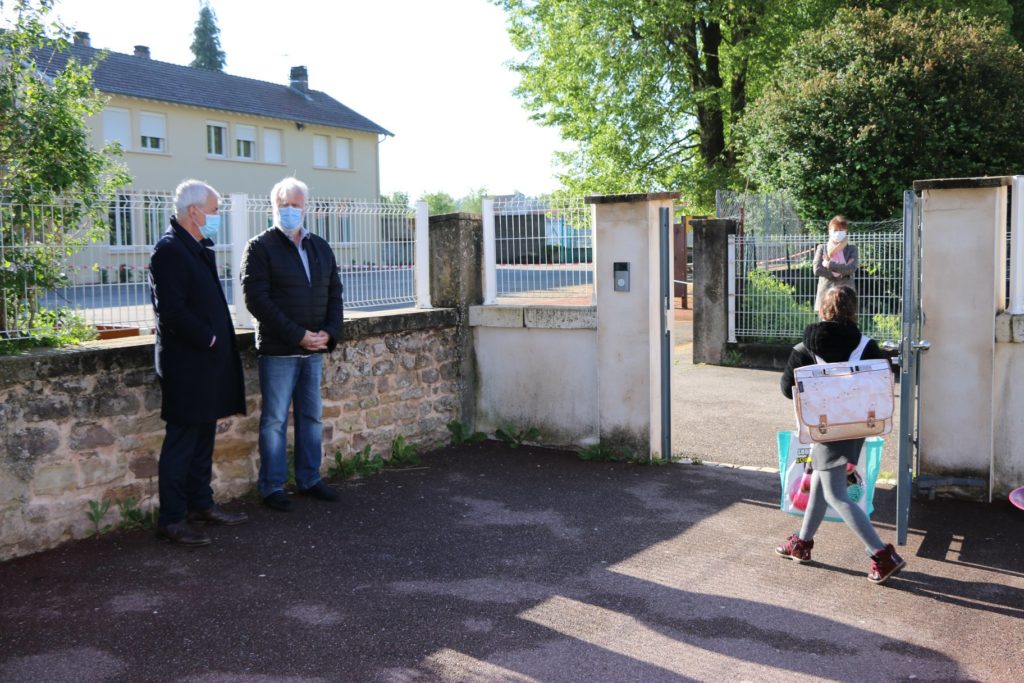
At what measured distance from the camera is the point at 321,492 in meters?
6.67

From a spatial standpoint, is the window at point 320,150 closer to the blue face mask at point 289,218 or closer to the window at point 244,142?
the window at point 244,142

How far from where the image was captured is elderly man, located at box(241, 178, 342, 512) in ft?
20.7

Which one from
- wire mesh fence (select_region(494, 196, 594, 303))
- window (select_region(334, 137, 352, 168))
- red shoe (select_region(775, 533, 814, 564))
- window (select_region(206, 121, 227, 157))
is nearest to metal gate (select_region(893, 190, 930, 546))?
red shoe (select_region(775, 533, 814, 564))

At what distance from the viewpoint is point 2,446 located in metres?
5.37

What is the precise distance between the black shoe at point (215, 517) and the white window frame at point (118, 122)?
26.9 m

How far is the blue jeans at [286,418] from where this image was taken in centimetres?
645

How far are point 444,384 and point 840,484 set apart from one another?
408cm

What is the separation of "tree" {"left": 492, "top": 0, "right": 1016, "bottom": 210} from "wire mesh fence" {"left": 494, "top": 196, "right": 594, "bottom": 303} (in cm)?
1414

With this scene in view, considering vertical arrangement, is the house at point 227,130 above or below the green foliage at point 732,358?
above

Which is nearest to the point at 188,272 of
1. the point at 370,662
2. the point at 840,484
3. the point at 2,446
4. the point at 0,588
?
the point at 2,446

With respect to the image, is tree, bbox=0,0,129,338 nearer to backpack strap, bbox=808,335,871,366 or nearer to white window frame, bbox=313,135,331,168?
backpack strap, bbox=808,335,871,366

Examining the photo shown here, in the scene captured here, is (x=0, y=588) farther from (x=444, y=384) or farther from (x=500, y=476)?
(x=444, y=384)

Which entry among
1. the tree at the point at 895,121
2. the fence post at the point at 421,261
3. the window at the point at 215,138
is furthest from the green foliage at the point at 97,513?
the window at the point at 215,138

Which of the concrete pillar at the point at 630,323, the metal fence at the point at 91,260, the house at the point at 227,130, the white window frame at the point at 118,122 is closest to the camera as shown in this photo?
the metal fence at the point at 91,260
